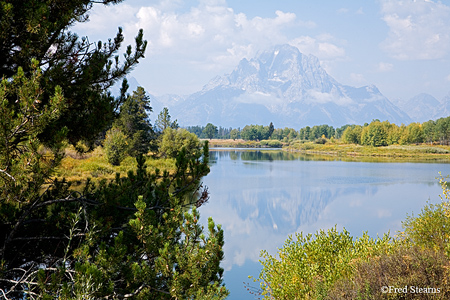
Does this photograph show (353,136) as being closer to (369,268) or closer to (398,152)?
(398,152)

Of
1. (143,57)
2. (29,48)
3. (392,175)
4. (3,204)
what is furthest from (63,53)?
(392,175)

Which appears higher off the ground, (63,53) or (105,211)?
(63,53)

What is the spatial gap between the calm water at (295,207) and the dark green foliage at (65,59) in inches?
293

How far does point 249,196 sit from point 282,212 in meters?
4.62

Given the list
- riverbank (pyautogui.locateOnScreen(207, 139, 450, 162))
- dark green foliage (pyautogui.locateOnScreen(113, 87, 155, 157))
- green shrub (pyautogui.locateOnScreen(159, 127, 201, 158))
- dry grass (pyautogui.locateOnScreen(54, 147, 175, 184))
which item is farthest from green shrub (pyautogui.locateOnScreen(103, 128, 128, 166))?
riverbank (pyautogui.locateOnScreen(207, 139, 450, 162))

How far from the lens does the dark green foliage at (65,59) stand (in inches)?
187

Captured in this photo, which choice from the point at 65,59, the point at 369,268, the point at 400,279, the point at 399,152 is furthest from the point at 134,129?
the point at 399,152

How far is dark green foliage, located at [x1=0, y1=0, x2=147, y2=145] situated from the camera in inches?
187

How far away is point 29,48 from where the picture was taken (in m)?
4.90

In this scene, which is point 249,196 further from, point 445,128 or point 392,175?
point 445,128

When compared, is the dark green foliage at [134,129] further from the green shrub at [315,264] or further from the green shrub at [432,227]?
the green shrub at [432,227]

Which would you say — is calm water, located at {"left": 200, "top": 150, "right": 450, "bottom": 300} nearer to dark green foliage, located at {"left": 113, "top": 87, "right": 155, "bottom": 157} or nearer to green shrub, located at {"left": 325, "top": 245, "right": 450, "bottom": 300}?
green shrub, located at {"left": 325, "top": 245, "right": 450, "bottom": 300}

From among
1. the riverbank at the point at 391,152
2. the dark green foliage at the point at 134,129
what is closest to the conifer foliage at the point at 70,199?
the dark green foliage at the point at 134,129

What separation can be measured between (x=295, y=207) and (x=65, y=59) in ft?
66.5
